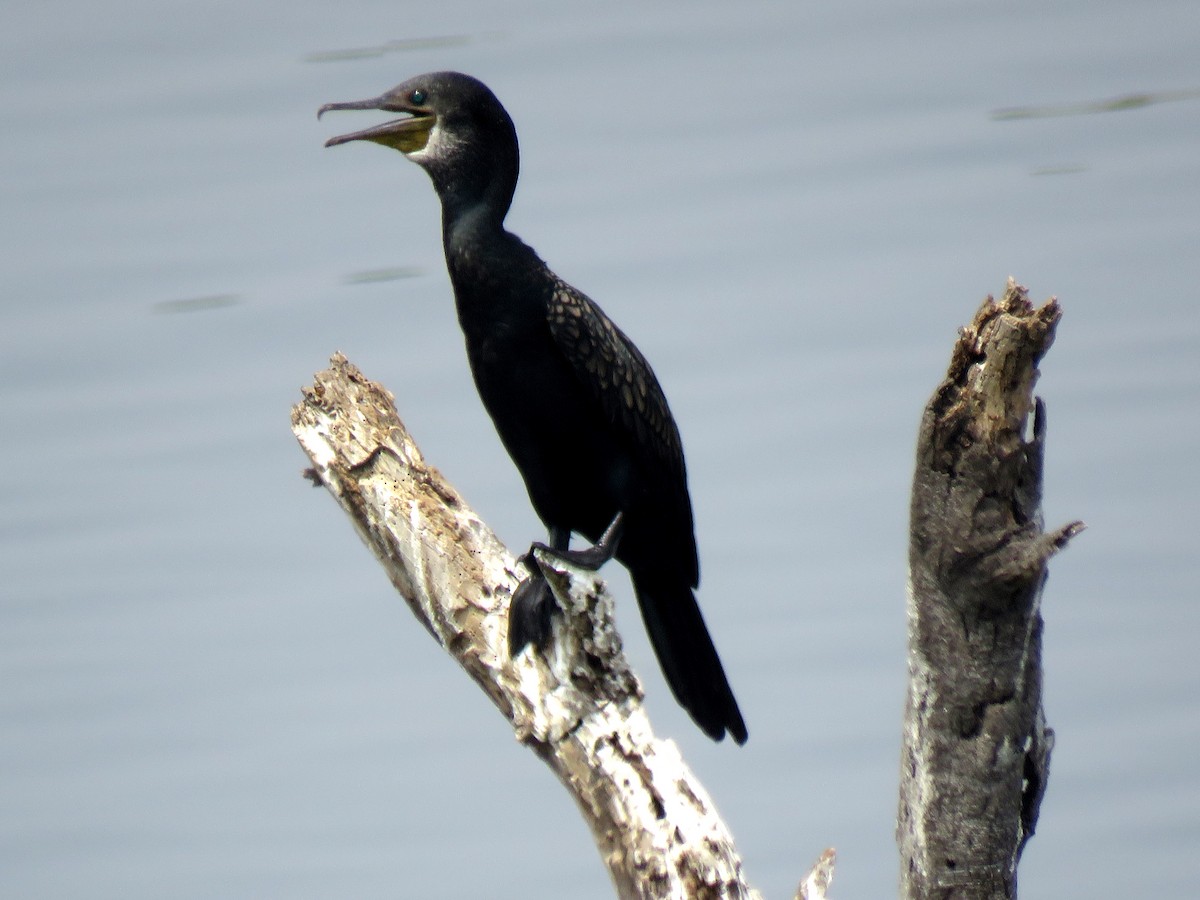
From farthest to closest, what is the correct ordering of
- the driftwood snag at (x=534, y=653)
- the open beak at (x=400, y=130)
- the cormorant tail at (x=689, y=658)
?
the cormorant tail at (x=689, y=658) < the open beak at (x=400, y=130) < the driftwood snag at (x=534, y=653)

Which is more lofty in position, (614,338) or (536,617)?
(614,338)

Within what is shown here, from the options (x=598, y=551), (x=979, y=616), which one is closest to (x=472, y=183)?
(x=598, y=551)

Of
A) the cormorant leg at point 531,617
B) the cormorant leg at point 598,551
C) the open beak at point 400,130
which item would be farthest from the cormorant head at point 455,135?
the cormorant leg at point 531,617

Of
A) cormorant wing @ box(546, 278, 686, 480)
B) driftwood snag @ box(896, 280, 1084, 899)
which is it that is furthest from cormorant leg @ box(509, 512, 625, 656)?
driftwood snag @ box(896, 280, 1084, 899)

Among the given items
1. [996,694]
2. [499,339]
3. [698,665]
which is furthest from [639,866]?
[499,339]

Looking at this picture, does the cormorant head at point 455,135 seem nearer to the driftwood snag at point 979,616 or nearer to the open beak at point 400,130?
the open beak at point 400,130

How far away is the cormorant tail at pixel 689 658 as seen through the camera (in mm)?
2701

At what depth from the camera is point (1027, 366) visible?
181 centimetres

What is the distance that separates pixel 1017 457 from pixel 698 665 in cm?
100

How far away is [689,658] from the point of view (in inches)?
106

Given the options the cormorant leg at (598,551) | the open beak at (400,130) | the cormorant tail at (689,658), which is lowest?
the cormorant tail at (689,658)

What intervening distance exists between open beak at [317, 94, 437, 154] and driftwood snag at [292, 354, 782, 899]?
393 mm

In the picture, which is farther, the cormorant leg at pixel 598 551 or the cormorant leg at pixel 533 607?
the cormorant leg at pixel 598 551

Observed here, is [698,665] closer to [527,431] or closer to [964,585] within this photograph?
[527,431]
